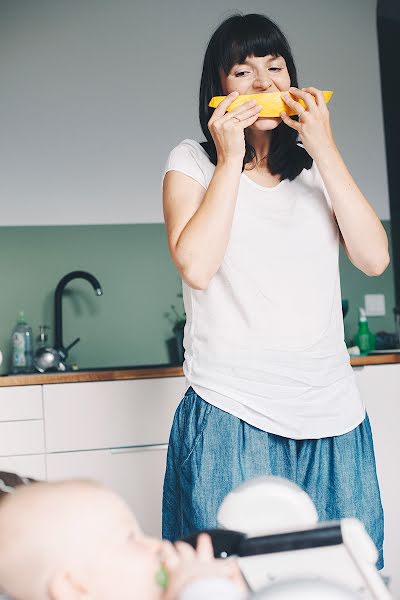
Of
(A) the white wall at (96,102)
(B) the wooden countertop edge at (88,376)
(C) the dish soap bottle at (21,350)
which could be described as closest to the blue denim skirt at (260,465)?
(B) the wooden countertop edge at (88,376)

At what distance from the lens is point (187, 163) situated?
1499 mm

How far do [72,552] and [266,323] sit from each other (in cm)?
68

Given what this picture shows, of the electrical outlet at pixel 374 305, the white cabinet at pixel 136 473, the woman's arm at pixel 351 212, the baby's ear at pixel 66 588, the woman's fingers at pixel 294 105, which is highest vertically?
the woman's fingers at pixel 294 105

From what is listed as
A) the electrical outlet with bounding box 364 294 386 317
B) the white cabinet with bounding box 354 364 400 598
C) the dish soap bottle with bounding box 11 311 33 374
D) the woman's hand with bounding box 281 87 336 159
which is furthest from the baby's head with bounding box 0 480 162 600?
the electrical outlet with bounding box 364 294 386 317

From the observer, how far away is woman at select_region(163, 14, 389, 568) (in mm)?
1379

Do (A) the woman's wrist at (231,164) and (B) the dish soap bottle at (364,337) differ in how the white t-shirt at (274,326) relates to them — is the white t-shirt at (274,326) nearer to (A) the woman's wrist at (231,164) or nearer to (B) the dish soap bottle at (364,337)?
(A) the woman's wrist at (231,164)

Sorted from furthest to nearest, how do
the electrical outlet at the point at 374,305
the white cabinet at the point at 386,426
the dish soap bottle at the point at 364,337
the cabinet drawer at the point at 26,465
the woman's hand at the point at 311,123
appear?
the electrical outlet at the point at 374,305, the dish soap bottle at the point at 364,337, the white cabinet at the point at 386,426, the cabinet drawer at the point at 26,465, the woman's hand at the point at 311,123

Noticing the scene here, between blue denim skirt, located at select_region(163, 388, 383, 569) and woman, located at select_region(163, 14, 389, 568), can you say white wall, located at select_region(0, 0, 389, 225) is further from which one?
blue denim skirt, located at select_region(163, 388, 383, 569)

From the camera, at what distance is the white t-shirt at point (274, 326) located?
138 centimetres

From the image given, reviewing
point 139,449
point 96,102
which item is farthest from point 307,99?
point 96,102

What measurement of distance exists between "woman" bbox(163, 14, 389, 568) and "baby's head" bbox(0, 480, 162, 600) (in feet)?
1.80

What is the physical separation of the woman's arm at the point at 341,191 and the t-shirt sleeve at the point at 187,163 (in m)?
0.18

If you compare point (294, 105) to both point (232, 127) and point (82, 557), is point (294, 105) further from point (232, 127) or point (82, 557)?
point (82, 557)

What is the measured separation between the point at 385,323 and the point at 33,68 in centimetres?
209
